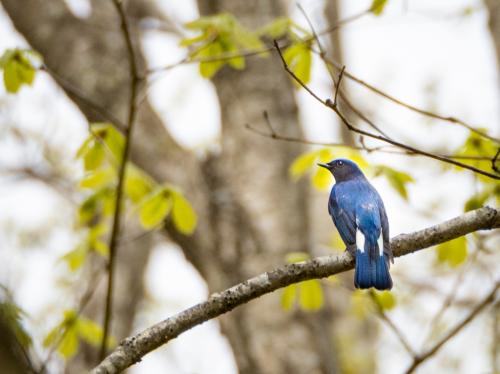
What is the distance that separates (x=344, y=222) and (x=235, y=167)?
1.87 m

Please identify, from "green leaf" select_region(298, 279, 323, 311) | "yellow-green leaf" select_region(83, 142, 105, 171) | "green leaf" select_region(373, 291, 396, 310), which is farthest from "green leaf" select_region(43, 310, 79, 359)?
"green leaf" select_region(373, 291, 396, 310)

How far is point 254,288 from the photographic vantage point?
2205mm

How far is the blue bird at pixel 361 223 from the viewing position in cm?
254

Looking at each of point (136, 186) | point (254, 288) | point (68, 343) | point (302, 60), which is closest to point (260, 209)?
point (136, 186)

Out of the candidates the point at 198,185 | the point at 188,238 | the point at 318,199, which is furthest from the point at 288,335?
the point at 318,199

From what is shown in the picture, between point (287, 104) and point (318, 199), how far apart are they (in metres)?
3.92

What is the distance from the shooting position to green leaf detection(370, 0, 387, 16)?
2.88 meters

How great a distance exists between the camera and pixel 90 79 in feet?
16.3

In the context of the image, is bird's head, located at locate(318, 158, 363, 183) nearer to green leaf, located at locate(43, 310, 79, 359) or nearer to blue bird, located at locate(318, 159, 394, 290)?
blue bird, located at locate(318, 159, 394, 290)

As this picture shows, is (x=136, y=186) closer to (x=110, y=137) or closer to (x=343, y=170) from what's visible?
(x=110, y=137)

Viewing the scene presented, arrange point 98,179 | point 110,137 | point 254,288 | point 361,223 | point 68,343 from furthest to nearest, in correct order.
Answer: point 98,179 → point 68,343 → point 110,137 → point 361,223 → point 254,288

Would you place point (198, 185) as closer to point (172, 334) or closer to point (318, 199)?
point (172, 334)

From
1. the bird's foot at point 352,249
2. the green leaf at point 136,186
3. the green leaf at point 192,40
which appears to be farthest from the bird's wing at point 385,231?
the green leaf at point 136,186

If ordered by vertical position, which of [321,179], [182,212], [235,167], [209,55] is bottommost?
[182,212]
